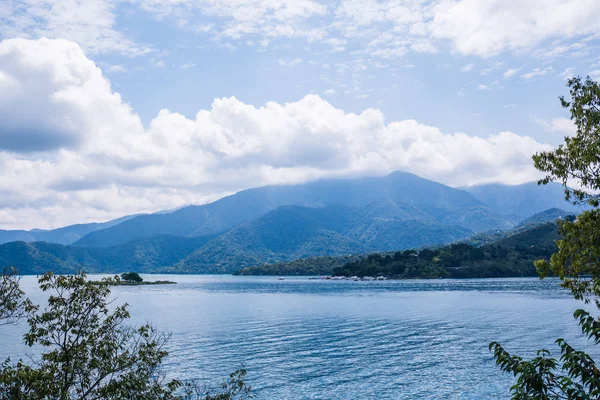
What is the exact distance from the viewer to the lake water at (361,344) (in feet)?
140

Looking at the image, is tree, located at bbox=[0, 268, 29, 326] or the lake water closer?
tree, located at bbox=[0, 268, 29, 326]

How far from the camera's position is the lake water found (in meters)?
42.7

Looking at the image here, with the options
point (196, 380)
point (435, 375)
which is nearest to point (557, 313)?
point (435, 375)

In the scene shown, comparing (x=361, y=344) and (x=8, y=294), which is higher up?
(x=8, y=294)

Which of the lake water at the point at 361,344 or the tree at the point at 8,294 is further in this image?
the lake water at the point at 361,344

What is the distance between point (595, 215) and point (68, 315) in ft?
73.6

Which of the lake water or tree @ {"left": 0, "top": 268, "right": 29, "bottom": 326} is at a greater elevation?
tree @ {"left": 0, "top": 268, "right": 29, "bottom": 326}

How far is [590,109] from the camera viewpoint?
19.2m

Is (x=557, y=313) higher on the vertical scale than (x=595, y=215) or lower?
lower

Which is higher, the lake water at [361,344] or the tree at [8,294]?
the tree at [8,294]

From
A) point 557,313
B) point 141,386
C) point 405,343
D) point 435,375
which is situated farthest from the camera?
point 557,313

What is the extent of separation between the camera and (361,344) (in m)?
64.1

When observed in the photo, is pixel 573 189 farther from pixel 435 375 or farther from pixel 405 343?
pixel 405 343

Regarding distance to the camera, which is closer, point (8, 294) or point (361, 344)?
point (8, 294)
